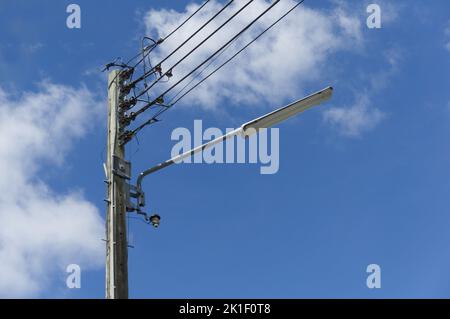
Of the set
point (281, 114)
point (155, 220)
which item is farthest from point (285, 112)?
point (155, 220)

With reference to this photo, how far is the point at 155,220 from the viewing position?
17453mm

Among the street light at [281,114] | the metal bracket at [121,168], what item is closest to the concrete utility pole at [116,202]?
the metal bracket at [121,168]

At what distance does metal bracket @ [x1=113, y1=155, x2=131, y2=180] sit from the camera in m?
17.6

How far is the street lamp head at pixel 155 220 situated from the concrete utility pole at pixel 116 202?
48 centimetres

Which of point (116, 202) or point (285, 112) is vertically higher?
point (285, 112)

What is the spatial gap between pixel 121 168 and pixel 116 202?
65 centimetres

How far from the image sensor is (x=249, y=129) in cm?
1572

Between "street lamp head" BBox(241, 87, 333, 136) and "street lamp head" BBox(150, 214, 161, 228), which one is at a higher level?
"street lamp head" BBox(241, 87, 333, 136)

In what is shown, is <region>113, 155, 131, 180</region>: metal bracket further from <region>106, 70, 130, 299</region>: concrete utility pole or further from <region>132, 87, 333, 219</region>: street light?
<region>132, 87, 333, 219</region>: street light

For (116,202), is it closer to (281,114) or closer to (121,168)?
(121,168)

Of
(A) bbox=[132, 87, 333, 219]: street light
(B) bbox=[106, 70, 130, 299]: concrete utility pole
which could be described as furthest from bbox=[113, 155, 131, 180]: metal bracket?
(A) bbox=[132, 87, 333, 219]: street light

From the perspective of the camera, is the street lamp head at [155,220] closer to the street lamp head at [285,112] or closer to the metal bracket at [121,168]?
the metal bracket at [121,168]

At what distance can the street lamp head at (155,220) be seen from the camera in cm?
1744

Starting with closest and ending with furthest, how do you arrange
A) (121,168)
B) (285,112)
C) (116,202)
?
(285,112), (116,202), (121,168)
